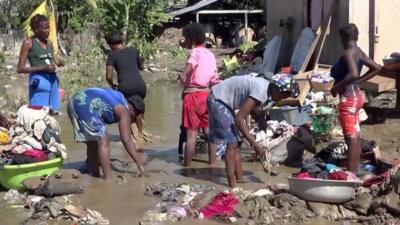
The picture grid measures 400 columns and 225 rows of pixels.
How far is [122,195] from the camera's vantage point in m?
6.80

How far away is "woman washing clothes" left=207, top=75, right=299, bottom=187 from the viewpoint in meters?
6.34

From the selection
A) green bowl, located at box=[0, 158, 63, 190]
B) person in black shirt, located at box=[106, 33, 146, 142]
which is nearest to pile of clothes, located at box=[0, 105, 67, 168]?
green bowl, located at box=[0, 158, 63, 190]

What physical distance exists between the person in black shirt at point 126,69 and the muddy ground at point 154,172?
847mm

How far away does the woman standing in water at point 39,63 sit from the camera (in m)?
7.30

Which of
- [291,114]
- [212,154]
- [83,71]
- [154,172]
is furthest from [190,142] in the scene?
[83,71]

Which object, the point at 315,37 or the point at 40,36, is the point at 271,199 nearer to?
the point at 40,36

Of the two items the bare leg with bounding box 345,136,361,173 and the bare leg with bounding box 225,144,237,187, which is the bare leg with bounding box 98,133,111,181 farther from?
the bare leg with bounding box 345,136,361,173

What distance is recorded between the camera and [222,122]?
6730mm

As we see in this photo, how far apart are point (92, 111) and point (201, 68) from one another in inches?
57.3

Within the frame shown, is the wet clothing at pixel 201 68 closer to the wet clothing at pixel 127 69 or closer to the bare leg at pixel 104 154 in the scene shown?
the wet clothing at pixel 127 69

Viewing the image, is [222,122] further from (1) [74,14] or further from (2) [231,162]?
(1) [74,14]

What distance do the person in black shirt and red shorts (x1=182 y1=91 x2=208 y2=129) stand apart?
0.85 meters

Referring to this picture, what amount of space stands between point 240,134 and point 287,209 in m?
1.19

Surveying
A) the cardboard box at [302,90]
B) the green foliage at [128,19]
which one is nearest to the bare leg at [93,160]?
the cardboard box at [302,90]
